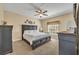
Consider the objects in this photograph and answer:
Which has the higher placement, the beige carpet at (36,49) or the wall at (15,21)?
the wall at (15,21)

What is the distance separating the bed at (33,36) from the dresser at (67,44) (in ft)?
0.90

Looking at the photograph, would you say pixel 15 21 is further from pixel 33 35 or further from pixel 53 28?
pixel 53 28

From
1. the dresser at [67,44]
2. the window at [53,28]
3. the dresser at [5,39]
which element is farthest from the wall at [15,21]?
the dresser at [67,44]

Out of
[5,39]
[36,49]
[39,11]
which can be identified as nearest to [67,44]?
[36,49]

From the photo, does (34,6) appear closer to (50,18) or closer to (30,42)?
(50,18)

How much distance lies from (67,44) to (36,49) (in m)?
0.66

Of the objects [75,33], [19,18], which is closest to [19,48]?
[19,18]

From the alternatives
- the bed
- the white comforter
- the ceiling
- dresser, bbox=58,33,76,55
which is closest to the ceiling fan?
the ceiling

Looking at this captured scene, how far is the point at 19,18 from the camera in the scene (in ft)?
6.56

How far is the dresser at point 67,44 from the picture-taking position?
1838 mm

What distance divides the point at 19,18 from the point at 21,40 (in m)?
0.48

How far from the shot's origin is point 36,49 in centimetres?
193

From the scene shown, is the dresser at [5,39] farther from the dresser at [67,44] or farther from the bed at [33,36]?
the dresser at [67,44]

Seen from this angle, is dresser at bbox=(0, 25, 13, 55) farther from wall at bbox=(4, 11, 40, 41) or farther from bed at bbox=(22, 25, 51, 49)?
bed at bbox=(22, 25, 51, 49)
